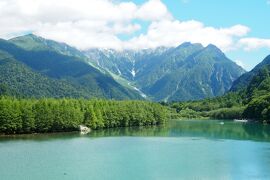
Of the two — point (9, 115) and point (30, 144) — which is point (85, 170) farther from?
point (9, 115)

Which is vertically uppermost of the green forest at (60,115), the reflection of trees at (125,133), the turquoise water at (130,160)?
A: the green forest at (60,115)

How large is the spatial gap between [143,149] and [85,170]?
2923cm

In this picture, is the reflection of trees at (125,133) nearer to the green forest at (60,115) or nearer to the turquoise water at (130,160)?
the green forest at (60,115)

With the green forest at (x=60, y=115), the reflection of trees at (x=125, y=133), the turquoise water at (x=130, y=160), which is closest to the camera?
the turquoise water at (x=130, y=160)

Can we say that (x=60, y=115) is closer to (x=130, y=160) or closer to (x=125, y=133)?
(x=125, y=133)

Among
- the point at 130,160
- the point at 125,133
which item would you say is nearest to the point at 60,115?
the point at 125,133

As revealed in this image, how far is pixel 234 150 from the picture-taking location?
311ft

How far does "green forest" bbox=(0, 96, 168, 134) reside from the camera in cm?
12656

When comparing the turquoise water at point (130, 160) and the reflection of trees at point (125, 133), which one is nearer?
the turquoise water at point (130, 160)

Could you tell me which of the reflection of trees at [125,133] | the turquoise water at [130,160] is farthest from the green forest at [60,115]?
the turquoise water at [130,160]

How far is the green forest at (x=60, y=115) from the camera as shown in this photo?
127 meters

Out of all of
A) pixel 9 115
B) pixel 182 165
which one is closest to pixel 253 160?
pixel 182 165

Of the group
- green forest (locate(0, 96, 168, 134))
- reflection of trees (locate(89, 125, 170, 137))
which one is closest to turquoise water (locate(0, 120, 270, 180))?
green forest (locate(0, 96, 168, 134))

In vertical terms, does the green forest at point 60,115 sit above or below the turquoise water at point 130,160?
above
